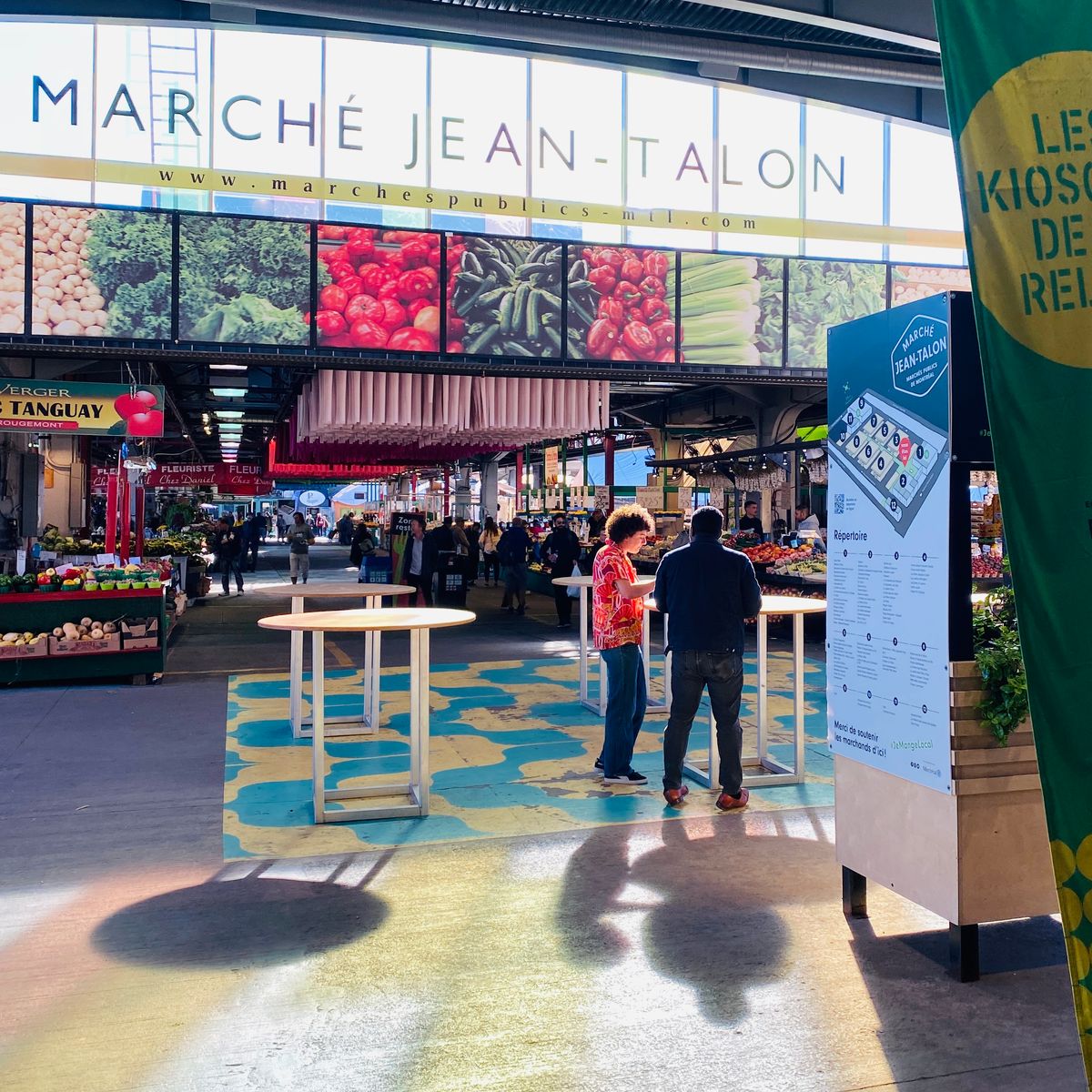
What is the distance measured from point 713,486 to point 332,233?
28.6 feet

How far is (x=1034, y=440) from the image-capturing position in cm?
152

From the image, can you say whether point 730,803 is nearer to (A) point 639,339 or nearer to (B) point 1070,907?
(B) point 1070,907

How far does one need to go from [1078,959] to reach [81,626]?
9.97 meters

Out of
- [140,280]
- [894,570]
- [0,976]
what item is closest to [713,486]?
[140,280]

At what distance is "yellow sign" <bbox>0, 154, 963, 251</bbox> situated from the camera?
1591cm

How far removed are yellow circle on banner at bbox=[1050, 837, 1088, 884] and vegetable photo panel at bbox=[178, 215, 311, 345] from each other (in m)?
10.2

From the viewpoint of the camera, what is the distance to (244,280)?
35.0 feet

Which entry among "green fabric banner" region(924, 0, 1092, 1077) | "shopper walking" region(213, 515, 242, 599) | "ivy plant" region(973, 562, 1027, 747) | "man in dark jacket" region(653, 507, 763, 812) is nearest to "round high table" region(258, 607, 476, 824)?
"man in dark jacket" region(653, 507, 763, 812)

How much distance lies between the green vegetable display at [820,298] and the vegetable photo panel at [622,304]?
1.66 metres

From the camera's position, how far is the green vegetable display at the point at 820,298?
40.9ft

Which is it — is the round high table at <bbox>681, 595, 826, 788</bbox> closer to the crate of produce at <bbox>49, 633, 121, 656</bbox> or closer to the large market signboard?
the large market signboard

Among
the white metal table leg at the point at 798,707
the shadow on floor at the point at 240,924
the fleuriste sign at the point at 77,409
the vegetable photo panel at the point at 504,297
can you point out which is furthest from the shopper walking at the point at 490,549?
the shadow on floor at the point at 240,924

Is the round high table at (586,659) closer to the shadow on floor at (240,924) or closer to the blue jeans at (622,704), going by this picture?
the blue jeans at (622,704)

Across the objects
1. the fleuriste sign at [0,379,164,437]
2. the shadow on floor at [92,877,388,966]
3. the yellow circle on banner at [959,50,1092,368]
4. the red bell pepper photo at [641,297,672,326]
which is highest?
the red bell pepper photo at [641,297,672,326]
